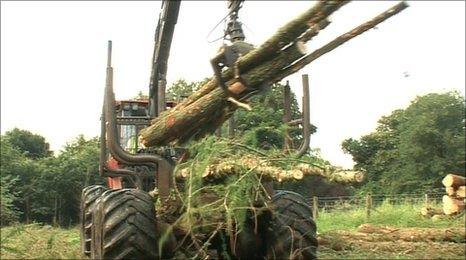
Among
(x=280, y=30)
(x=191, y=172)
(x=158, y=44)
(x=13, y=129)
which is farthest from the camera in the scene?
(x=13, y=129)

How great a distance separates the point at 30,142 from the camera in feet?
140

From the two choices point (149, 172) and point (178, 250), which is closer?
point (178, 250)

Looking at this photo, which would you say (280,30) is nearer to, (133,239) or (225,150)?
(225,150)

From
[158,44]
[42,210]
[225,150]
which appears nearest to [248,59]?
[225,150]

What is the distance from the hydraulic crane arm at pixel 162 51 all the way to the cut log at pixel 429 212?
32.0 feet

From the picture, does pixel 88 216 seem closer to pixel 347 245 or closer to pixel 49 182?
pixel 347 245

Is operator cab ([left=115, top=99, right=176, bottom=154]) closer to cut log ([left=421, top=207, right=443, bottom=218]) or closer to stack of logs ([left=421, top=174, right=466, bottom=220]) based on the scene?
stack of logs ([left=421, top=174, right=466, bottom=220])

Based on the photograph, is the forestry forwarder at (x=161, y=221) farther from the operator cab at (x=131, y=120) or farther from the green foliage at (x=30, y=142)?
the green foliage at (x=30, y=142)

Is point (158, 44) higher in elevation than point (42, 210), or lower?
higher

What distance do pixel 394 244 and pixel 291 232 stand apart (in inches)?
189

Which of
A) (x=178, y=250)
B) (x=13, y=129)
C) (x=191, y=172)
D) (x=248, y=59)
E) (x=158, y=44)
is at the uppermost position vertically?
(x=13, y=129)

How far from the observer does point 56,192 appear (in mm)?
28047

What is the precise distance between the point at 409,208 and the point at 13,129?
3241 cm

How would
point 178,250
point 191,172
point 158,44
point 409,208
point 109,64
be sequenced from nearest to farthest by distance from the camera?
1. point 191,172
2. point 178,250
3. point 109,64
4. point 158,44
5. point 409,208
